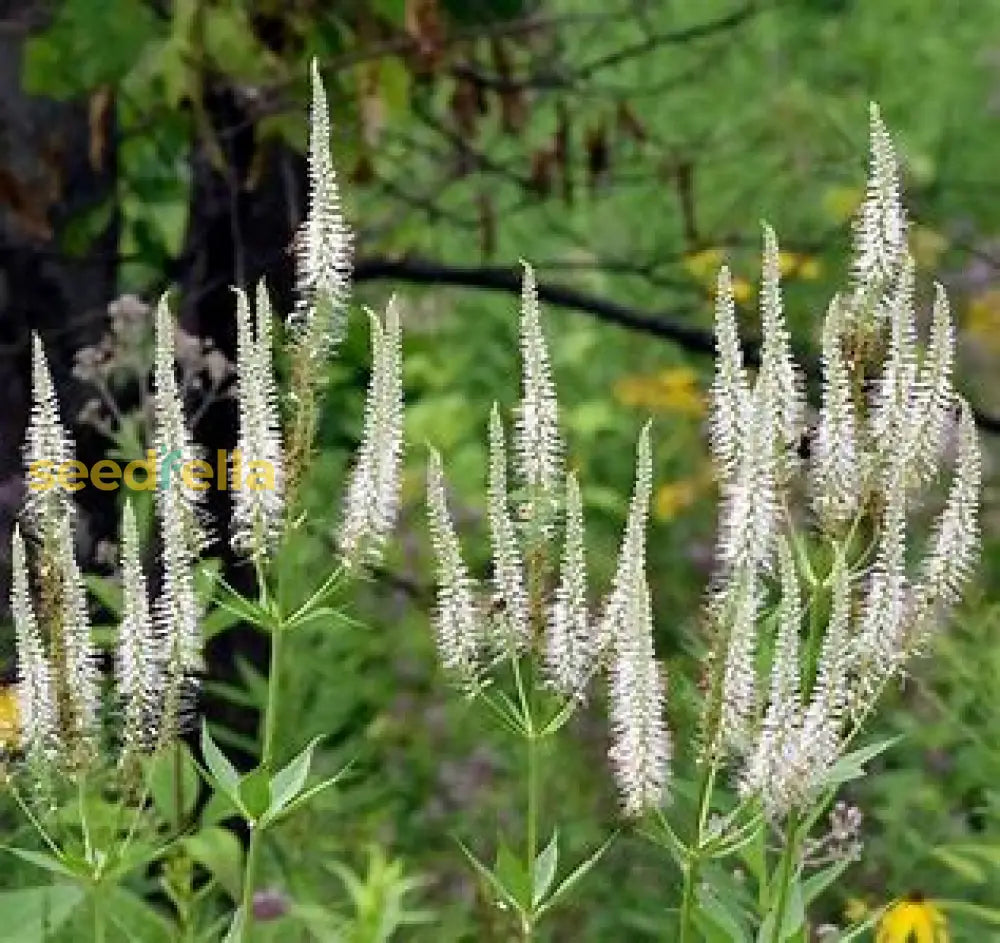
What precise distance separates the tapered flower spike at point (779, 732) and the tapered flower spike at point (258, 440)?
0.46 metres

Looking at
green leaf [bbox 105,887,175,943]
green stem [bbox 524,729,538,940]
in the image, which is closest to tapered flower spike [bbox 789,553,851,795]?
green stem [bbox 524,729,538,940]

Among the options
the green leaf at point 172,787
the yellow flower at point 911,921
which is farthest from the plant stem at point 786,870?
the green leaf at point 172,787

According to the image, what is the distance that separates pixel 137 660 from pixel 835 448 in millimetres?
647

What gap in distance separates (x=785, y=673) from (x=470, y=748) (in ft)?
12.1

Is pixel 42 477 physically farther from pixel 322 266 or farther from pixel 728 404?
pixel 728 404

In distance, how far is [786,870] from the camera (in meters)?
2.43

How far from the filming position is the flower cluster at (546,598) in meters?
2.31

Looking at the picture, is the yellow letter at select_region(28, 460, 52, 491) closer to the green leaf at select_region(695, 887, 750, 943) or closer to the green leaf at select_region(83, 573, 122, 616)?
the green leaf at select_region(695, 887, 750, 943)

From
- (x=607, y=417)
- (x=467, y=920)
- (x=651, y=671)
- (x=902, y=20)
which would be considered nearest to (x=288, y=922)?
(x=467, y=920)

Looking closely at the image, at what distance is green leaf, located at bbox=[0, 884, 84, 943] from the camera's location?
9.70 feet

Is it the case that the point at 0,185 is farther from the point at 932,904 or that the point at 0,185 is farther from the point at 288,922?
the point at 932,904

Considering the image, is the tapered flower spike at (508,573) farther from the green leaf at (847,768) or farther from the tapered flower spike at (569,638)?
the green leaf at (847,768)

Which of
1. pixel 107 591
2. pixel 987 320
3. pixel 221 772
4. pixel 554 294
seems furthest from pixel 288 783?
pixel 987 320

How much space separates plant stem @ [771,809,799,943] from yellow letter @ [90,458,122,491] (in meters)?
2.39
